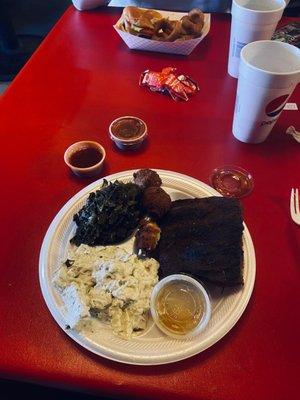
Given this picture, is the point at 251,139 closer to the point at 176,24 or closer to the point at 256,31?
the point at 256,31

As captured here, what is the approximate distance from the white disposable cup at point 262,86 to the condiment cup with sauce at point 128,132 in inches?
13.8

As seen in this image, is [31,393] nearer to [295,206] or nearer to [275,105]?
[295,206]

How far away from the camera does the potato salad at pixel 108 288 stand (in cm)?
80

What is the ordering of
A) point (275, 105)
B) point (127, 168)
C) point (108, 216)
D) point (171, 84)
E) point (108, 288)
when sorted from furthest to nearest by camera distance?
1. point (171, 84)
2. point (127, 168)
3. point (275, 105)
4. point (108, 216)
5. point (108, 288)

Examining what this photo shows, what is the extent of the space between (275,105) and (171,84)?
20.4 inches

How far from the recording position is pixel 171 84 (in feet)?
4.71

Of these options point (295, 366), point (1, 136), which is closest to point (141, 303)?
point (295, 366)

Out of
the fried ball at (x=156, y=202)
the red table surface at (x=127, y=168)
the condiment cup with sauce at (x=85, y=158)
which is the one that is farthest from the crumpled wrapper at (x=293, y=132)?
the condiment cup with sauce at (x=85, y=158)

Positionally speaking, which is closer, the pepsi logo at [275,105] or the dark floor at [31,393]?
the pepsi logo at [275,105]

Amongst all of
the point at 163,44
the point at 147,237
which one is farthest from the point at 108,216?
the point at 163,44

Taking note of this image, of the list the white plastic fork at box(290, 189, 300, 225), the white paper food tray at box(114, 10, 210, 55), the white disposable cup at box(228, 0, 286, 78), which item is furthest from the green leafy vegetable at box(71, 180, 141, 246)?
the white paper food tray at box(114, 10, 210, 55)

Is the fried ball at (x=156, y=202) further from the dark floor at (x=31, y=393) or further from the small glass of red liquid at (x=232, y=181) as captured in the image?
the dark floor at (x=31, y=393)

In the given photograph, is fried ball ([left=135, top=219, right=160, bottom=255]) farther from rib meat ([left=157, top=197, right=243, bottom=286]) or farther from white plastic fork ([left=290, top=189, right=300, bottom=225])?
white plastic fork ([left=290, top=189, right=300, bottom=225])

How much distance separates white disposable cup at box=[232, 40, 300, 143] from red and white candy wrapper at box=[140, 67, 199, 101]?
0.31 metres
